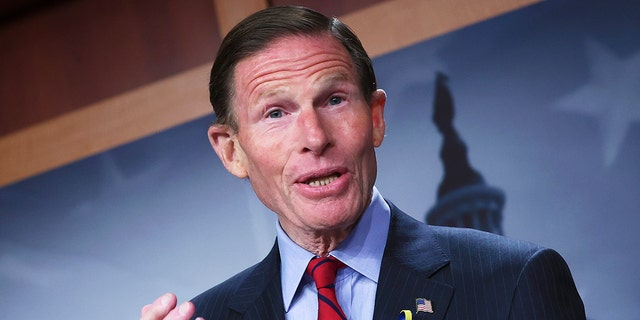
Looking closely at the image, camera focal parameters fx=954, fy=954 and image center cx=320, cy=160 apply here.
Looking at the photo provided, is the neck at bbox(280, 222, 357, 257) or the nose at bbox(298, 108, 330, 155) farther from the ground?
the nose at bbox(298, 108, 330, 155)

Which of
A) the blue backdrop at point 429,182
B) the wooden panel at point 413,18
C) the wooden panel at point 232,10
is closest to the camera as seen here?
the blue backdrop at point 429,182

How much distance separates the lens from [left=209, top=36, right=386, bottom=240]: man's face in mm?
1774

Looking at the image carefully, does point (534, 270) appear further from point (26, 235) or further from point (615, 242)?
point (26, 235)

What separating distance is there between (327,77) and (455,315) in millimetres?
515

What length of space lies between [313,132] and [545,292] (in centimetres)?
51

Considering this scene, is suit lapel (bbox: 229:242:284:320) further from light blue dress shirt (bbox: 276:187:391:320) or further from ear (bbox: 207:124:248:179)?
ear (bbox: 207:124:248:179)

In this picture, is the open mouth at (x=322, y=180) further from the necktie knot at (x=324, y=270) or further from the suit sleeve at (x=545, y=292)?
the suit sleeve at (x=545, y=292)

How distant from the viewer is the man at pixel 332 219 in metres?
1.75

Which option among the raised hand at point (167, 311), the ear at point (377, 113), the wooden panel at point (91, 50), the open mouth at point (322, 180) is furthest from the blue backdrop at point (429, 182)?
the raised hand at point (167, 311)

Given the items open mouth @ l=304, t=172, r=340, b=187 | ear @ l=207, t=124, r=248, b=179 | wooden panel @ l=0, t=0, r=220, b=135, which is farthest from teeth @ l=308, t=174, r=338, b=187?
wooden panel @ l=0, t=0, r=220, b=135

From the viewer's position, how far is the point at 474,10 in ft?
9.23

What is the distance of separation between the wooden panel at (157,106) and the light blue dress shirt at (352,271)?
3.52 feet

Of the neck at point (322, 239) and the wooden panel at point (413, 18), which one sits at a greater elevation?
the wooden panel at point (413, 18)

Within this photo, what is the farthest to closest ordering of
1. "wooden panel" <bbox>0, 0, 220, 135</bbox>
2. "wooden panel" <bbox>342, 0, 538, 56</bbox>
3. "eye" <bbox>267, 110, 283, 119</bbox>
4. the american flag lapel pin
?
"wooden panel" <bbox>0, 0, 220, 135</bbox>, "wooden panel" <bbox>342, 0, 538, 56</bbox>, "eye" <bbox>267, 110, 283, 119</bbox>, the american flag lapel pin
